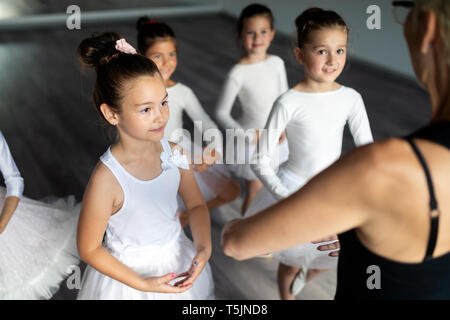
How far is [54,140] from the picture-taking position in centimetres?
289

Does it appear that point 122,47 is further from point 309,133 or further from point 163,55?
point 163,55

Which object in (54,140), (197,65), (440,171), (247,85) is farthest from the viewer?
(197,65)

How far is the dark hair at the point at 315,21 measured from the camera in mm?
990

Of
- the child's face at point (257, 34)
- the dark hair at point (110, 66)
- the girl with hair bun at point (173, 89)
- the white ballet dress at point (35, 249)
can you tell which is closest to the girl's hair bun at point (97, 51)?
the dark hair at point (110, 66)

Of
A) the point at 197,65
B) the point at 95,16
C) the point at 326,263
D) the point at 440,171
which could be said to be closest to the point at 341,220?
the point at 440,171

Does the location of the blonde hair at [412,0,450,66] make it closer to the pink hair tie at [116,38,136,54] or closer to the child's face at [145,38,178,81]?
the pink hair tie at [116,38,136,54]

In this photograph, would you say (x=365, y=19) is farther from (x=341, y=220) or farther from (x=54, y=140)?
(x=54, y=140)

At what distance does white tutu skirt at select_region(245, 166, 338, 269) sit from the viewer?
126 centimetres

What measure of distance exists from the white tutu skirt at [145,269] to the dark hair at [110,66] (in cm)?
37

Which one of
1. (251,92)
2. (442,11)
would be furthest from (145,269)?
(251,92)

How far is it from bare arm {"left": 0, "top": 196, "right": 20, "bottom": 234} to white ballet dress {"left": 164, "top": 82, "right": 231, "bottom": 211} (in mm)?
421

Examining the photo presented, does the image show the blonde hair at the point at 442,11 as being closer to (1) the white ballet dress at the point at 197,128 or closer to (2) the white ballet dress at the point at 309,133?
(2) the white ballet dress at the point at 309,133

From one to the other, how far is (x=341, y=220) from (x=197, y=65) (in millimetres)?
3660

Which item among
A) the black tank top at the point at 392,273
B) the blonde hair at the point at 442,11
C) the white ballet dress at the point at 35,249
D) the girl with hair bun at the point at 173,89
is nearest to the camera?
the blonde hair at the point at 442,11
